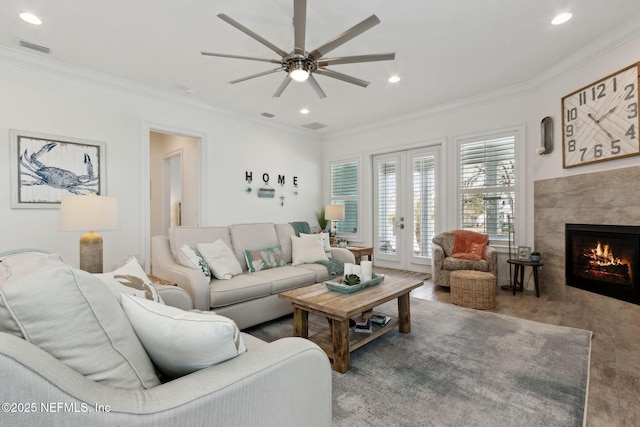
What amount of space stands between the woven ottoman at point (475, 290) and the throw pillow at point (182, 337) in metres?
3.02

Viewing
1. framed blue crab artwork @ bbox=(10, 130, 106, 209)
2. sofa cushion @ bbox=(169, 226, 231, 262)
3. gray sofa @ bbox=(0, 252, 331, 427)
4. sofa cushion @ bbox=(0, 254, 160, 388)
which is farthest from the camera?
framed blue crab artwork @ bbox=(10, 130, 106, 209)

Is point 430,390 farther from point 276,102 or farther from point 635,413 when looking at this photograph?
point 276,102

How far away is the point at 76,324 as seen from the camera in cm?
79

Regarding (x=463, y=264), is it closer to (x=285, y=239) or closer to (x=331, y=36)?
(x=285, y=239)

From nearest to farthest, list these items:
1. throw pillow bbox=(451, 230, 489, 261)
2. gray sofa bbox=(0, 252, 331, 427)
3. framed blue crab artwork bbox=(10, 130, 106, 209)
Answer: gray sofa bbox=(0, 252, 331, 427), framed blue crab artwork bbox=(10, 130, 106, 209), throw pillow bbox=(451, 230, 489, 261)

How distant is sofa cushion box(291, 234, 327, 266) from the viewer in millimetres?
3646

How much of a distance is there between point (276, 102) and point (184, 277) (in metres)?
3.12

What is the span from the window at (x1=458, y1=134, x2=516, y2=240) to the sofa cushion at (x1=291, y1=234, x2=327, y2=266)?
7.90 feet

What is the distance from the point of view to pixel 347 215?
6359mm

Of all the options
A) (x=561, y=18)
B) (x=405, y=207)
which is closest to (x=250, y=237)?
(x=405, y=207)

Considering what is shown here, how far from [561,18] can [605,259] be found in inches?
94.5

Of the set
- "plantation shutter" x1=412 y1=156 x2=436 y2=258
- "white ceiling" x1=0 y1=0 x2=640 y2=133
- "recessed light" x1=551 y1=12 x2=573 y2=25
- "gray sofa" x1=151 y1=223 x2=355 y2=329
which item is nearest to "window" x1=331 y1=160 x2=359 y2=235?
"plantation shutter" x1=412 y1=156 x2=436 y2=258

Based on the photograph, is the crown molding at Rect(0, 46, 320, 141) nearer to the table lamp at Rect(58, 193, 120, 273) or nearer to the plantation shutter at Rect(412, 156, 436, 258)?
the table lamp at Rect(58, 193, 120, 273)

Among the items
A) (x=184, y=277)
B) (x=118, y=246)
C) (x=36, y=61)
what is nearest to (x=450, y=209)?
(x=184, y=277)
